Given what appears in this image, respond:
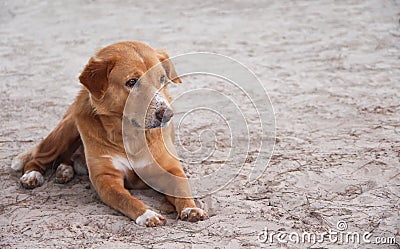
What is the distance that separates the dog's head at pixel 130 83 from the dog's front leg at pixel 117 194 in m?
0.37

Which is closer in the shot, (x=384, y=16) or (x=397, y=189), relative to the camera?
(x=397, y=189)

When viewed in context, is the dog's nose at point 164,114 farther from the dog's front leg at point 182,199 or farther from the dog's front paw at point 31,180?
the dog's front paw at point 31,180

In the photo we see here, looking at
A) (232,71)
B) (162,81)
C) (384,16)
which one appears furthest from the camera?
(384,16)

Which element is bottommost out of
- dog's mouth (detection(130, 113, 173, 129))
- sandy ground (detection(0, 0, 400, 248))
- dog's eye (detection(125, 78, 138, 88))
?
sandy ground (detection(0, 0, 400, 248))

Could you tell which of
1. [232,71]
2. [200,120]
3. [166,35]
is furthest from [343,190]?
[166,35]

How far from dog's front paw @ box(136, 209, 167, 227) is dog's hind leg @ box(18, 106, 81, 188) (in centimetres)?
116

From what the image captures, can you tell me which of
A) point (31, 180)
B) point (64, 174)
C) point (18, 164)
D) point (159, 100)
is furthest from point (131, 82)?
point (18, 164)

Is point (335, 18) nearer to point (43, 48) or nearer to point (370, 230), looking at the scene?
point (43, 48)

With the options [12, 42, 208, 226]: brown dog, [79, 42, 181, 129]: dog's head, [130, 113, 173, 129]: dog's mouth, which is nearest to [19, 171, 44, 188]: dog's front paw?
[12, 42, 208, 226]: brown dog

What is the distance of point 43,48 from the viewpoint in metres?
8.60

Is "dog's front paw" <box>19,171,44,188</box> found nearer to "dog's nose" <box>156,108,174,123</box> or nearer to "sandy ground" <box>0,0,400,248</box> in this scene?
"sandy ground" <box>0,0,400,248</box>

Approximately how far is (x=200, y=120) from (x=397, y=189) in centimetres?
217

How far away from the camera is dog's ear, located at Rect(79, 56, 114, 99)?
4230 millimetres

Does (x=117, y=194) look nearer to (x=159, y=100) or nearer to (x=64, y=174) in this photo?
(x=159, y=100)
